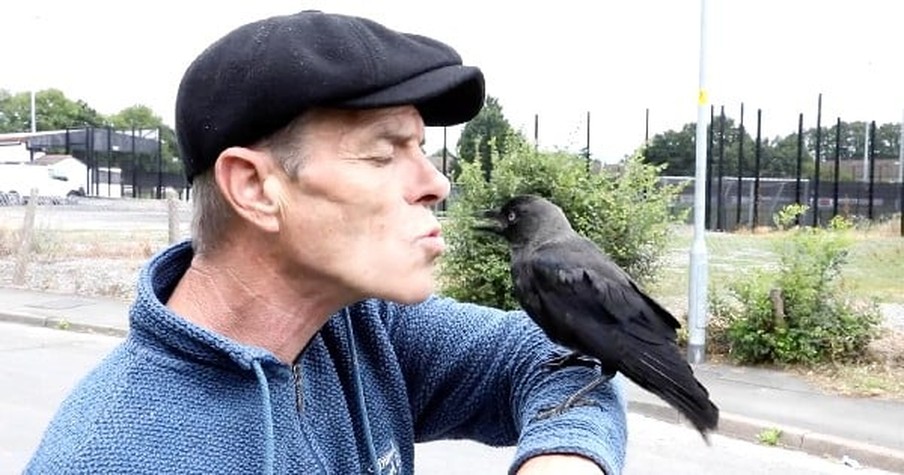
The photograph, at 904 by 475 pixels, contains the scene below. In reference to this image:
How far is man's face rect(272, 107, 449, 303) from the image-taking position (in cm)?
149

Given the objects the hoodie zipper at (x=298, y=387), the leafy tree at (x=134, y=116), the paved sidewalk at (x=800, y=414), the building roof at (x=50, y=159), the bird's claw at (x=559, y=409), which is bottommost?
the paved sidewalk at (x=800, y=414)

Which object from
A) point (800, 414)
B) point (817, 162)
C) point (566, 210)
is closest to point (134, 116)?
point (817, 162)

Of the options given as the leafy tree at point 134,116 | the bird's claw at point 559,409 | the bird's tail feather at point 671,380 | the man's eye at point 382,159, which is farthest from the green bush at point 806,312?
the leafy tree at point 134,116

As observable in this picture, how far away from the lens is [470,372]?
6.96 ft

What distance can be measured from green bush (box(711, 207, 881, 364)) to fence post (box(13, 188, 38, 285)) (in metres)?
13.0

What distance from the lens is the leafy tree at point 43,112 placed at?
9076 cm

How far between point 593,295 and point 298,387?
66.6 inches

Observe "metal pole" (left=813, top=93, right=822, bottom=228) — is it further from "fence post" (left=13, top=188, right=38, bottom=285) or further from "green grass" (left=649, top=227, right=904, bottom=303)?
"fence post" (left=13, top=188, right=38, bottom=285)

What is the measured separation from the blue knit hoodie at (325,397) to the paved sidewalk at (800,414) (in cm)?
566

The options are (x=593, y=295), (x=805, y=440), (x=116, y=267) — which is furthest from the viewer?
(x=116, y=267)

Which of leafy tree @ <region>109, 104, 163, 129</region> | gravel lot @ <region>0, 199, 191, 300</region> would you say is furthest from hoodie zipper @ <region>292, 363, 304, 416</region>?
leafy tree @ <region>109, 104, 163, 129</region>

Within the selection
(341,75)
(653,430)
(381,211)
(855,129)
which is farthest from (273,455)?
(855,129)

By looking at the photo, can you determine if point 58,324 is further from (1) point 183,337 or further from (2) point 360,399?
(1) point 183,337

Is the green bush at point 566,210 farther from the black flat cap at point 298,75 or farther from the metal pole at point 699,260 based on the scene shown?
the black flat cap at point 298,75
